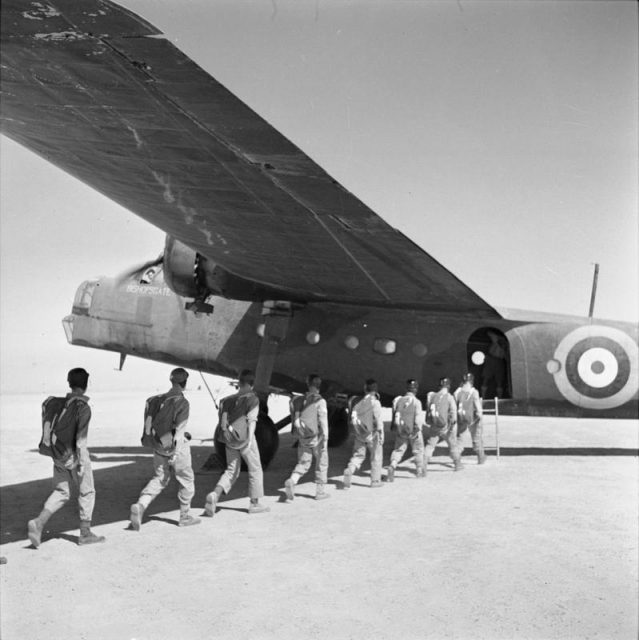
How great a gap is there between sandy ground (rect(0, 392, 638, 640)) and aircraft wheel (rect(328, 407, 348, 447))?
10.0ft

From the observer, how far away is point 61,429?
712cm

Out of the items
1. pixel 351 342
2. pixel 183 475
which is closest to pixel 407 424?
pixel 351 342

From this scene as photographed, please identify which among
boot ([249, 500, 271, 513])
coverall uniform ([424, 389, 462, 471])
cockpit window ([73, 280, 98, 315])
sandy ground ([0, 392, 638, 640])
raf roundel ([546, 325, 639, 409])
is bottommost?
sandy ground ([0, 392, 638, 640])

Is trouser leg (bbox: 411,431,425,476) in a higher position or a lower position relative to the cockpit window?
lower

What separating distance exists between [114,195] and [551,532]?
614 cm

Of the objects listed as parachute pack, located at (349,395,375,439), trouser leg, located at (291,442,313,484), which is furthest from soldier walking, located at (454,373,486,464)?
trouser leg, located at (291,442,313,484)

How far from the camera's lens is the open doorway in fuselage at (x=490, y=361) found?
12.7 meters

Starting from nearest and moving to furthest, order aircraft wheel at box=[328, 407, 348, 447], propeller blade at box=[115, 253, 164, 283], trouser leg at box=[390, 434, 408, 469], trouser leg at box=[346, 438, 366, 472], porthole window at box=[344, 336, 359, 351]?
trouser leg at box=[346, 438, 366, 472] < trouser leg at box=[390, 434, 408, 469] < porthole window at box=[344, 336, 359, 351] < propeller blade at box=[115, 253, 164, 283] < aircraft wheel at box=[328, 407, 348, 447]

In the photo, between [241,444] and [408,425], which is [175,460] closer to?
[241,444]

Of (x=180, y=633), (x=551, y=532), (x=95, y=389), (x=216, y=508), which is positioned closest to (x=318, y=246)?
(x=216, y=508)

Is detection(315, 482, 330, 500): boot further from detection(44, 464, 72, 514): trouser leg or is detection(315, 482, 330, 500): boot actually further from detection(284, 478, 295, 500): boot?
detection(44, 464, 72, 514): trouser leg

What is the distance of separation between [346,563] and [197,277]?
6.39m

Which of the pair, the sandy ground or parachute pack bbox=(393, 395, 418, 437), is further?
parachute pack bbox=(393, 395, 418, 437)

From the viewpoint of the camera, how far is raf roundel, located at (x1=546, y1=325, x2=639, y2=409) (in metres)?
12.3
